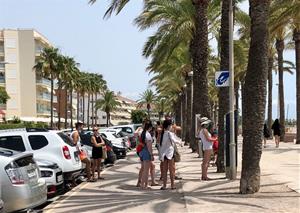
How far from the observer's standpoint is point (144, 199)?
11.8 m

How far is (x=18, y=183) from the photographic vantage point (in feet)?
27.3

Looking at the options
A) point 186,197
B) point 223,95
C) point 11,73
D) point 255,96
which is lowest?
point 186,197

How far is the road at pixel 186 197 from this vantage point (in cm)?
1038

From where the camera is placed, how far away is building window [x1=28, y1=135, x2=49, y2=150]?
1397cm

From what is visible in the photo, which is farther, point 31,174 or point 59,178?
point 59,178

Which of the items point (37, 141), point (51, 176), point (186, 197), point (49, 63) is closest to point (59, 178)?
point (51, 176)

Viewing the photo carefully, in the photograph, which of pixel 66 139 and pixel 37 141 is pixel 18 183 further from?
pixel 66 139

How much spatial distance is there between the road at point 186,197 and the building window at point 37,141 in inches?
56.4

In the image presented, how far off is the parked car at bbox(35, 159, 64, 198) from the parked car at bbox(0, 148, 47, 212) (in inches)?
125

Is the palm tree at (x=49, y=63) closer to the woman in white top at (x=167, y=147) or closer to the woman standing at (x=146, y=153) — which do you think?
the woman standing at (x=146, y=153)

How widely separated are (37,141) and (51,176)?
1917mm

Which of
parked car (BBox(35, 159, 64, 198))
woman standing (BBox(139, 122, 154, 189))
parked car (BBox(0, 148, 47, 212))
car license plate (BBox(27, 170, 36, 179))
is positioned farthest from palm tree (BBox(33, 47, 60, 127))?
parked car (BBox(0, 148, 47, 212))

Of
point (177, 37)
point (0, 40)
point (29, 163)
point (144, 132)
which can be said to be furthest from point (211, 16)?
point (0, 40)

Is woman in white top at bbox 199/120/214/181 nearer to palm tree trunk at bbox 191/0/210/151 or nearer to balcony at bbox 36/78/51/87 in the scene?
palm tree trunk at bbox 191/0/210/151
